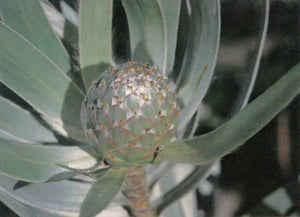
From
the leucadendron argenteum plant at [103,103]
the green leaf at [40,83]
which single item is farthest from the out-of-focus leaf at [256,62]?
the green leaf at [40,83]

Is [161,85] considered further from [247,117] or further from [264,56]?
[264,56]

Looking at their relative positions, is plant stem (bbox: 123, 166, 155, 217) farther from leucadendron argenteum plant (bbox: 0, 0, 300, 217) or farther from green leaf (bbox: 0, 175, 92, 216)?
green leaf (bbox: 0, 175, 92, 216)

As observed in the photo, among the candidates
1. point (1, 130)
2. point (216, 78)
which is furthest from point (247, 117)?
point (1, 130)

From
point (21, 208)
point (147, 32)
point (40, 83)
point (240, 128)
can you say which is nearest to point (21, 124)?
point (40, 83)

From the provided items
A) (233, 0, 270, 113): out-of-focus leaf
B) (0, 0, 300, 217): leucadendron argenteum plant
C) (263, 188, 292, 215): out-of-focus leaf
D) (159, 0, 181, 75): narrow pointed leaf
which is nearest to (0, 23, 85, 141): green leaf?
(0, 0, 300, 217): leucadendron argenteum plant

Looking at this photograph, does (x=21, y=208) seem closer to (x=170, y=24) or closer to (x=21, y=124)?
(x=21, y=124)
